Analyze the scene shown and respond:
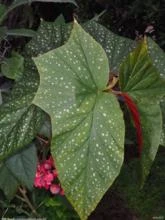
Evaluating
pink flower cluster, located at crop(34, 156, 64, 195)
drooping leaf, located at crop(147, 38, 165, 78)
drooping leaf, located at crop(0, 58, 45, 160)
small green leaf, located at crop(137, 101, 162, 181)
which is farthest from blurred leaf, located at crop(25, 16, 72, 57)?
pink flower cluster, located at crop(34, 156, 64, 195)

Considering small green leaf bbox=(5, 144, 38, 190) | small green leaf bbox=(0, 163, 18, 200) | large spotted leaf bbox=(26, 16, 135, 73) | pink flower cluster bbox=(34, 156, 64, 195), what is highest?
large spotted leaf bbox=(26, 16, 135, 73)

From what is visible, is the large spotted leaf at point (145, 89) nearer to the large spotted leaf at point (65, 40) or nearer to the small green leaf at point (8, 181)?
the large spotted leaf at point (65, 40)

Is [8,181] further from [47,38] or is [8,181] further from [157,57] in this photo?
[157,57]

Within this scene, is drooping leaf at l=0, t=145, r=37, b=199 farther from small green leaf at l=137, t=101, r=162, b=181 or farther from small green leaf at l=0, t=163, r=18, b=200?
small green leaf at l=137, t=101, r=162, b=181

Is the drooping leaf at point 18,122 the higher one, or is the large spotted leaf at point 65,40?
the large spotted leaf at point 65,40

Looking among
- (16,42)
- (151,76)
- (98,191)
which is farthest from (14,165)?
(16,42)

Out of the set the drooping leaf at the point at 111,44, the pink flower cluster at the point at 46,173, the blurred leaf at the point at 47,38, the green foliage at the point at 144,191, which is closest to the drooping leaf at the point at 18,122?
the blurred leaf at the point at 47,38
